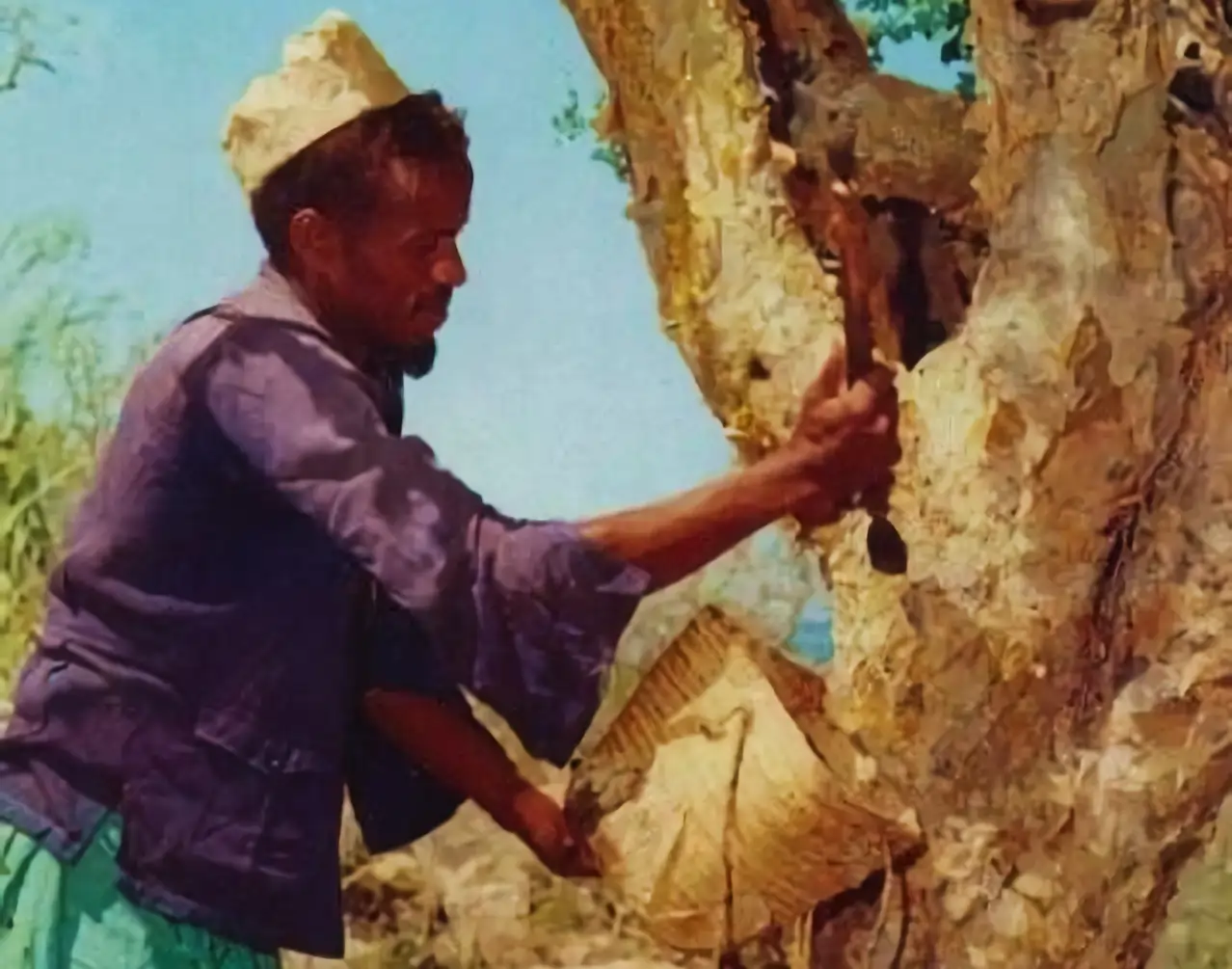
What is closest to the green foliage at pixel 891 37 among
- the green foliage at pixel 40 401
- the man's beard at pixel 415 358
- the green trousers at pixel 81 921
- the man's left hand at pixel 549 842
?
the man's beard at pixel 415 358

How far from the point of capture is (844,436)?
1.80 meters

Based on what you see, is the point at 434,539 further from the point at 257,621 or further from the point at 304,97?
the point at 304,97

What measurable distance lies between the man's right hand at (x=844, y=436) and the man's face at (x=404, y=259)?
350mm

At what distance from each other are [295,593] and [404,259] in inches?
12.7

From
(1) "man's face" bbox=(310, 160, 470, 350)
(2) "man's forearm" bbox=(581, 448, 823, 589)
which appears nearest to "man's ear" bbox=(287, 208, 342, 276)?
(1) "man's face" bbox=(310, 160, 470, 350)

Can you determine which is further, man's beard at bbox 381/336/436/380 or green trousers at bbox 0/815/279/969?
man's beard at bbox 381/336/436/380

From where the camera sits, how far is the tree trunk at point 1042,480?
1.76 m

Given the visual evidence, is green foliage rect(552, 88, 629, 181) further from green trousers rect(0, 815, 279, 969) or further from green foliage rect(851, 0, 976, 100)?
green trousers rect(0, 815, 279, 969)

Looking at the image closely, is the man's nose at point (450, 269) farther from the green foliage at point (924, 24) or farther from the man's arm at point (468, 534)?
the green foliage at point (924, 24)

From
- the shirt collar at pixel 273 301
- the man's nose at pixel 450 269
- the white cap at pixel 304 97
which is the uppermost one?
the white cap at pixel 304 97

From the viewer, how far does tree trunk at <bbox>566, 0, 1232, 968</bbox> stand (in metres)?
1.76

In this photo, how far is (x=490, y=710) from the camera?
1.77m

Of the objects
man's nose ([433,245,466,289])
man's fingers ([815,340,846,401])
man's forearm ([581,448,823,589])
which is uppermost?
man's nose ([433,245,466,289])

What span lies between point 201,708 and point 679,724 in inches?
16.6
